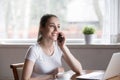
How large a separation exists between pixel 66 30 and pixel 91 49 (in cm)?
48

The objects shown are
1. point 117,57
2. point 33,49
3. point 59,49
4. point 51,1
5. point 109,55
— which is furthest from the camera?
point 51,1

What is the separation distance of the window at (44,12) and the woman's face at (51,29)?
1608 millimetres

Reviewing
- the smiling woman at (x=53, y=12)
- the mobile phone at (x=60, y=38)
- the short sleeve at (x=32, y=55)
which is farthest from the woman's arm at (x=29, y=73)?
the smiling woman at (x=53, y=12)

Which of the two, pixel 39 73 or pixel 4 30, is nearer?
pixel 39 73

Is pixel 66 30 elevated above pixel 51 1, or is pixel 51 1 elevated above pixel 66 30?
pixel 51 1

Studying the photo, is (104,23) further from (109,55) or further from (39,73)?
(39,73)

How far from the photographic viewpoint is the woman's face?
7.47 ft

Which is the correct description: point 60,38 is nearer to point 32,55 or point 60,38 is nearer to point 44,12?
point 32,55

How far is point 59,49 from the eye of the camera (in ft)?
8.12

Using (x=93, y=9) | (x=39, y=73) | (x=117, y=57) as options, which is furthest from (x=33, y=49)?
(x=93, y=9)

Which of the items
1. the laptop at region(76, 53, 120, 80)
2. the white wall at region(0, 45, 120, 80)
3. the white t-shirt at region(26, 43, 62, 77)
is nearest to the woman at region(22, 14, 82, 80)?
the white t-shirt at region(26, 43, 62, 77)

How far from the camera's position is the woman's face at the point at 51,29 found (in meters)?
2.28

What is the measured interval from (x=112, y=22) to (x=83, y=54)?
1.86ft

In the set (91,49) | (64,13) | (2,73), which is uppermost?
(64,13)
